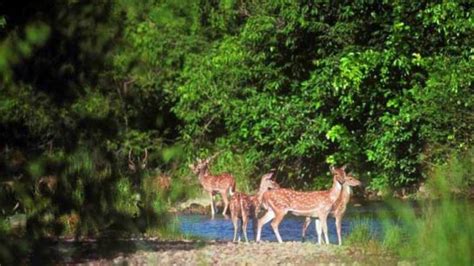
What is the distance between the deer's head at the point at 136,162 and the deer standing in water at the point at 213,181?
199cm

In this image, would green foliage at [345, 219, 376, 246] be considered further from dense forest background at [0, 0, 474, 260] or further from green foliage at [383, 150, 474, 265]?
green foliage at [383, 150, 474, 265]

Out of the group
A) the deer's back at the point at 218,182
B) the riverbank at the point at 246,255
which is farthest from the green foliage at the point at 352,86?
the riverbank at the point at 246,255

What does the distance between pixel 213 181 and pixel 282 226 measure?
2.04 metres

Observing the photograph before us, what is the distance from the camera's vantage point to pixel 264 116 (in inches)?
619

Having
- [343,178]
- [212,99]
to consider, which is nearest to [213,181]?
[212,99]

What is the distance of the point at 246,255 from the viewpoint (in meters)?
11.6

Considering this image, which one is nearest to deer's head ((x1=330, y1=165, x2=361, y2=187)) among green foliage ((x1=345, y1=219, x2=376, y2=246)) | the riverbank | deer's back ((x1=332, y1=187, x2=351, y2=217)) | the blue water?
deer's back ((x1=332, y1=187, x2=351, y2=217))

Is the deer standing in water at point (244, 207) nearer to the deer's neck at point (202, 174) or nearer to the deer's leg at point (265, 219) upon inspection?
the deer's leg at point (265, 219)

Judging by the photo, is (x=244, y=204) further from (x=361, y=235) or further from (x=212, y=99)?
(x=212, y=99)

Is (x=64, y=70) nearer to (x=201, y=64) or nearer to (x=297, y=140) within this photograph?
(x=297, y=140)

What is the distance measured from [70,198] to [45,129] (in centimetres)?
218

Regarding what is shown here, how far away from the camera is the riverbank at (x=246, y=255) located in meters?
10.5

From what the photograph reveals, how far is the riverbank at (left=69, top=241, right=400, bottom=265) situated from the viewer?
10.5m

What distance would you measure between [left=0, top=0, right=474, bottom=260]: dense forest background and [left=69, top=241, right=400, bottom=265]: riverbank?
1.11m
